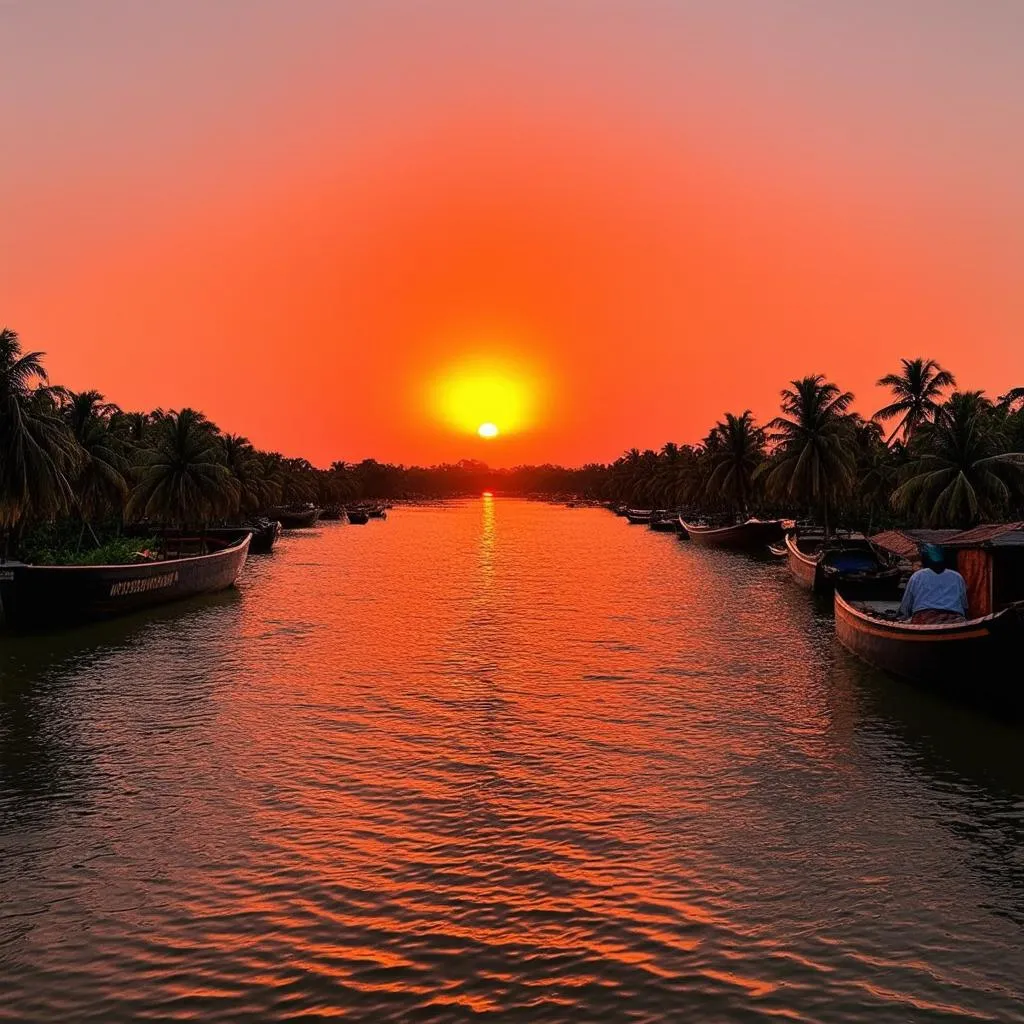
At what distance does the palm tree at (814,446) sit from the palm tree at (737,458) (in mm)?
26886

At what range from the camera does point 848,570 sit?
157 ft

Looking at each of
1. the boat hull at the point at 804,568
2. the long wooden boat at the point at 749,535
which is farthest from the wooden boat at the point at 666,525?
the boat hull at the point at 804,568

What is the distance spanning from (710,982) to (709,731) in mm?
11153

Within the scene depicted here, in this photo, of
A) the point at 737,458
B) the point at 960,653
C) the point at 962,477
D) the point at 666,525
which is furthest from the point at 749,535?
the point at 960,653

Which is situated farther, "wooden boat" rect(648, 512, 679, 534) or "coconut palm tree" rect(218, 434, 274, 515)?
"wooden boat" rect(648, 512, 679, 534)

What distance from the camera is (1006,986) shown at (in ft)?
30.1

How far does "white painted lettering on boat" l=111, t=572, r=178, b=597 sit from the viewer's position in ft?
124

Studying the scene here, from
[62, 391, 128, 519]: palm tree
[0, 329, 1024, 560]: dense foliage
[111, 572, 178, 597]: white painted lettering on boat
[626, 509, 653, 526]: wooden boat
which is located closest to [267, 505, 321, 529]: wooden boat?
[0, 329, 1024, 560]: dense foliage

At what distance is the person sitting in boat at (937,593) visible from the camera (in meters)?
23.1

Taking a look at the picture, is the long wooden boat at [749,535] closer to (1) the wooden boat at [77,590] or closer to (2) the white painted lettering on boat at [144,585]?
(1) the wooden boat at [77,590]

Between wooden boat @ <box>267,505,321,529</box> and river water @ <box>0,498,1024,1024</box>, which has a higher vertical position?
wooden boat @ <box>267,505,321,529</box>

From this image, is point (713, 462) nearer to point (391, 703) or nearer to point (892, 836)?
point (391, 703)

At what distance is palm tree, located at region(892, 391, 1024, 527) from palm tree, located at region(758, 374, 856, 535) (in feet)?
37.6

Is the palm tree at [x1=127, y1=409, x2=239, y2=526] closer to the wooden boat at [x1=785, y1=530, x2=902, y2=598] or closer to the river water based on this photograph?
the river water
